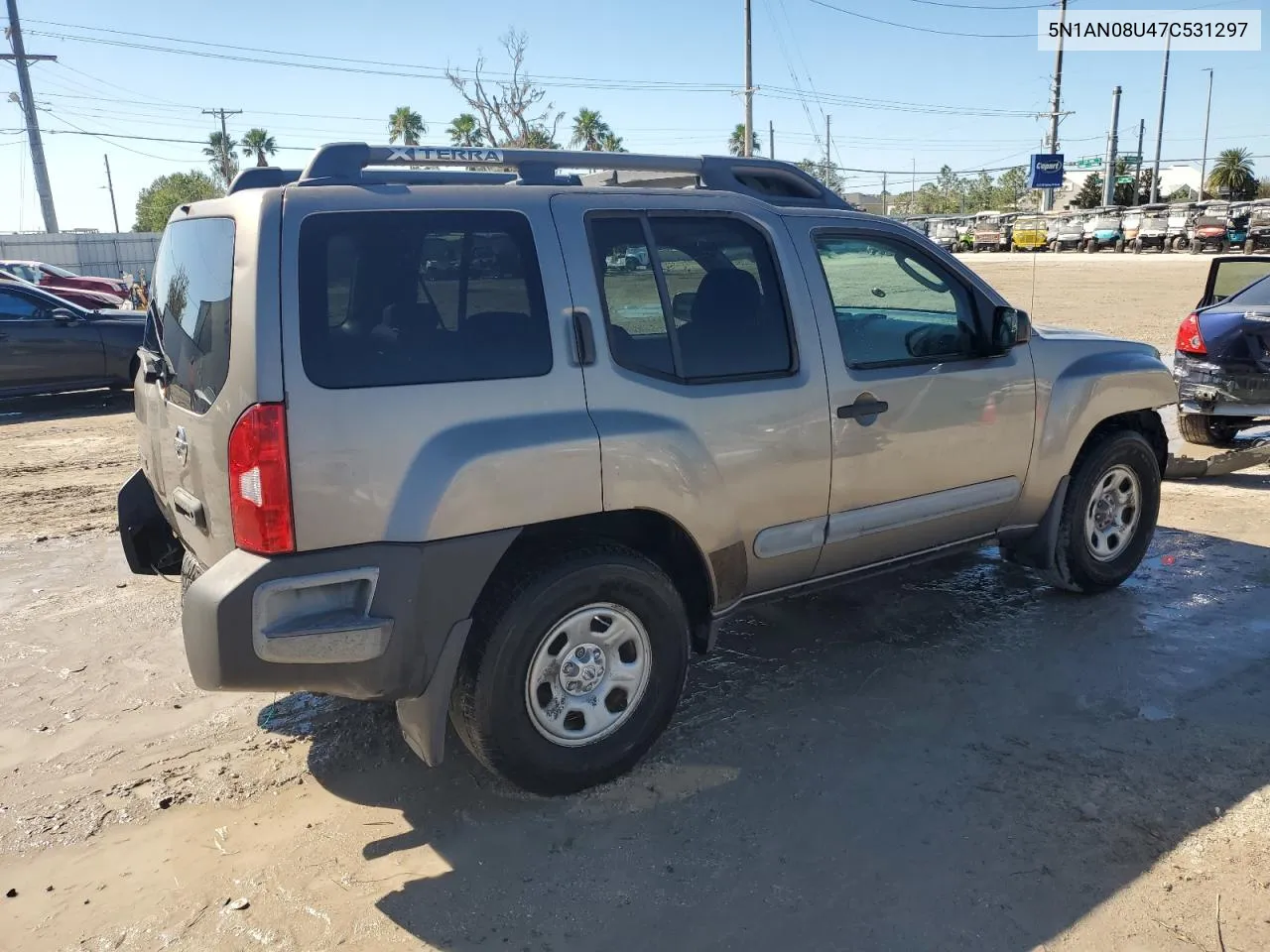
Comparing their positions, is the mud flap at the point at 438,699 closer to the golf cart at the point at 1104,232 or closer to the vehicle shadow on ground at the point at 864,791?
the vehicle shadow on ground at the point at 864,791

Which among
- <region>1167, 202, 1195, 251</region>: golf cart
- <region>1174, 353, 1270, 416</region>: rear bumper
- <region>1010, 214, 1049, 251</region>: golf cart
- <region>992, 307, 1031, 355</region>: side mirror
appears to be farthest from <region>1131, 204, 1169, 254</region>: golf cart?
<region>992, 307, 1031, 355</region>: side mirror

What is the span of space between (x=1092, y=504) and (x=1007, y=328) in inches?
46.7

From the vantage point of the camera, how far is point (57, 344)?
449 inches

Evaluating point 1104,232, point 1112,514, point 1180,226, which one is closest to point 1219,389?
point 1112,514

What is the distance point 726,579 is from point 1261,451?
555 centimetres

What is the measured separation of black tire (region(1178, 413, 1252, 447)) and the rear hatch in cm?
810

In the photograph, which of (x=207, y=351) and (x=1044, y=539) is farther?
(x=1044, y=539)

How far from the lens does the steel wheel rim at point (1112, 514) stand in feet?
16.3

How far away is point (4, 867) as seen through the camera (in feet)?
10.1

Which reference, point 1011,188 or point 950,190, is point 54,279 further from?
point 950,190

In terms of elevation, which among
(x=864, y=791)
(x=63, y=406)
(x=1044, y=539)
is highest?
(x=1044, y=539)

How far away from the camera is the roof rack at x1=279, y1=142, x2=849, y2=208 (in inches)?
126

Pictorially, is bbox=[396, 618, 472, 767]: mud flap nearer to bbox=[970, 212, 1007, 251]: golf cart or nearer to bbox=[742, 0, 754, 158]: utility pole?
bbox=[742, 0, 754, 158]: utility pole

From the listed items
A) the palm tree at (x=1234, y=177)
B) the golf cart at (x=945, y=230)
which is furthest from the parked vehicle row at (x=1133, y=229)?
the palm tree at (x=1234, y=177)
